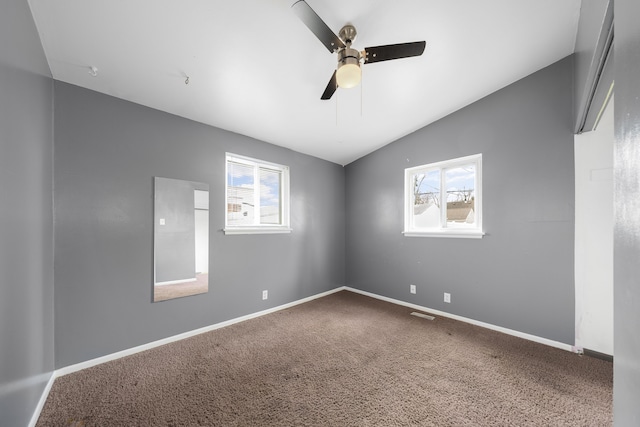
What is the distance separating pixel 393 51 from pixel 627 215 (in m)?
1.48

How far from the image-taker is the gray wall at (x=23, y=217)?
1.16 m

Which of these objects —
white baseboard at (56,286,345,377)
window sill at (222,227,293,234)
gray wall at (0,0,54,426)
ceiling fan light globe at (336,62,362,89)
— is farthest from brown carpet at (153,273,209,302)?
ceiling fan light globe at (336,62,362,89)

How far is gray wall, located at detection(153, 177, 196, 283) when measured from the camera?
2.44 meters

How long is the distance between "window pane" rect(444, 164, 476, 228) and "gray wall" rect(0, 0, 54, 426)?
3.93 meters

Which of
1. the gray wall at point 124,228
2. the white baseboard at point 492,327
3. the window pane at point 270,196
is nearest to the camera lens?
the gray wall at point 124,228

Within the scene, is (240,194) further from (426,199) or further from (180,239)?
(426,199)

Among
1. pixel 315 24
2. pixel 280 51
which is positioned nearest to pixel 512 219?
pixel 315 24

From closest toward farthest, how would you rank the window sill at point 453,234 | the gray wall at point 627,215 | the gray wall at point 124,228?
the gray wall at point 627,215
the gray wall at point 124,228
the window sill at point 453,234

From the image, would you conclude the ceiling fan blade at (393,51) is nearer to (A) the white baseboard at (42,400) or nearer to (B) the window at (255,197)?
(B) the window at (255,197)

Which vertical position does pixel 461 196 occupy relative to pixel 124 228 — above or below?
above

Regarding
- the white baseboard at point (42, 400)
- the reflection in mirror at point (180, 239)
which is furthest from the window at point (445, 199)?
the white baseboard at point (42, 400)

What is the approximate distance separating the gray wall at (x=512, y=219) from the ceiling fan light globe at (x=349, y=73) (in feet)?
7.09

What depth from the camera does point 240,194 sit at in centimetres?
325

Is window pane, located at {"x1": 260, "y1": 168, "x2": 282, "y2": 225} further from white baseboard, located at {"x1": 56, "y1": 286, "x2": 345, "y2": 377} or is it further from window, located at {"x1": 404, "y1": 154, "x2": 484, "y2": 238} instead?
window, located at {"x1": 404, "y1": 154, "x2": 484, "y2": 238}
